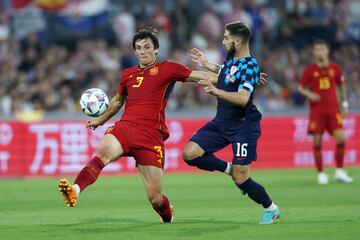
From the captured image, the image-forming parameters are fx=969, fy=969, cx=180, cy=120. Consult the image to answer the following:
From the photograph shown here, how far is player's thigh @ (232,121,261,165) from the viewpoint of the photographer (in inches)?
463

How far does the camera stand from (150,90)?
1176 centimetres

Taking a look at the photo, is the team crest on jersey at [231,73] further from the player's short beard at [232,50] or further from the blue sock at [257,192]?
the blue sock at [257,192]

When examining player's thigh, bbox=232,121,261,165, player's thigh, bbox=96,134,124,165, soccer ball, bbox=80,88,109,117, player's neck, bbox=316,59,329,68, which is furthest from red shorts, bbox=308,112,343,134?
player's thigh, bbox=96,134,124,165

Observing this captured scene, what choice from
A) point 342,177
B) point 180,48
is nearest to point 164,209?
point 342,177

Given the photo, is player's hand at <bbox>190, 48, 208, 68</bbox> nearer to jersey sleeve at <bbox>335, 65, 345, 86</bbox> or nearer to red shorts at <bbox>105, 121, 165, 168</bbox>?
red shorts at <bbox>105, 121, 165, 168</bbox>

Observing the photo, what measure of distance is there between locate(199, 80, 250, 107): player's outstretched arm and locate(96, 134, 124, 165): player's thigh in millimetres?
1258

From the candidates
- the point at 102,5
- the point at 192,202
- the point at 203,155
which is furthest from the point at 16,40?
the point at 203,155

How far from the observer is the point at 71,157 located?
22.3 meters

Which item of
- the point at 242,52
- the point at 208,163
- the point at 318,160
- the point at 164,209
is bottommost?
the point at 164,209

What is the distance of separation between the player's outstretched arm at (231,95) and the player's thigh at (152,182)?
1254 mm

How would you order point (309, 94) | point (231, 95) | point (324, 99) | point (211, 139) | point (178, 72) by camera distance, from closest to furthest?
point (231, 95)
point (178, 72)
point (211, 139)
point (309, 94)
point (324, 99)

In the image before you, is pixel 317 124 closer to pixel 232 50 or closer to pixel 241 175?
pixel 232 50

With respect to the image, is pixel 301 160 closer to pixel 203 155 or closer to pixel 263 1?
pixel 263 1

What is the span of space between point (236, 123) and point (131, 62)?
12689 millimetres
